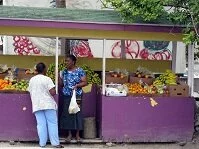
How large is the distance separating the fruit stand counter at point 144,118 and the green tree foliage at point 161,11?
1.49 meters

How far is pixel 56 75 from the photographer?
9.45 metres

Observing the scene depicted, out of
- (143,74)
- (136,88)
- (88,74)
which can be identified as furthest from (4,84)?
(143,74)

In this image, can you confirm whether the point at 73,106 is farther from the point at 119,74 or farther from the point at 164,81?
the point at 164,81

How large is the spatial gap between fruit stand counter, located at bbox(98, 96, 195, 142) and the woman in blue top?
0.44m

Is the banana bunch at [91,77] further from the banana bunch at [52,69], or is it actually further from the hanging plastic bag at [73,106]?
the hanging plastic bag at [73,106]

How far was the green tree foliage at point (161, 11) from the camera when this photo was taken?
8430mm

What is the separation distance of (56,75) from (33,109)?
2.61 feet

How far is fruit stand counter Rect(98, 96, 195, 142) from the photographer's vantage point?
9.51m

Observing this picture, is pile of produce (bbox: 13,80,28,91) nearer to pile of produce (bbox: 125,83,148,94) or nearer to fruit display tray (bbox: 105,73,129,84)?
fruit display tray (bbox: 105,73,129,84)

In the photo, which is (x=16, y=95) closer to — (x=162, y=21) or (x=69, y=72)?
(x=69, y=72)

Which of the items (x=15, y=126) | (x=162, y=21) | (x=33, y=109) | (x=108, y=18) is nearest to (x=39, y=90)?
(x=33, y=109)

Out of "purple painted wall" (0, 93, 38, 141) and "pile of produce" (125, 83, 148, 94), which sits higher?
"pile of produce" (125, 83, 148, 94)

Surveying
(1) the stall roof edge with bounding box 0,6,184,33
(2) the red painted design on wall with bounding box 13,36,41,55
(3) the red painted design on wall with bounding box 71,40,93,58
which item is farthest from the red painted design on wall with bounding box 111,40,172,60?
(1) the stall roof edge with bounding box 0,6,184,33

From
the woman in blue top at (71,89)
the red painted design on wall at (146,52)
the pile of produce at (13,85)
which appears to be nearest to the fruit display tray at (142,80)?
the woman in blue top at (71,89)
